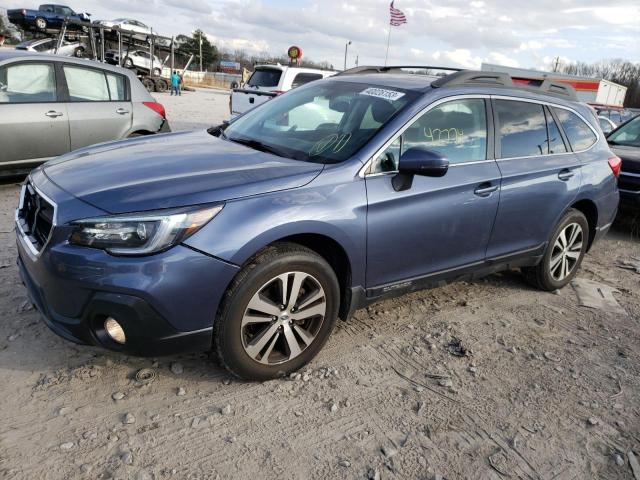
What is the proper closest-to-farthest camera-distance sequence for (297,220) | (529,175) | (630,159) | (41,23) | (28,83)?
(297,220)
(529,175)
(28,83)
(630,159)
(41,23)

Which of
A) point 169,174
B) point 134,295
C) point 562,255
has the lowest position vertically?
point 562,255

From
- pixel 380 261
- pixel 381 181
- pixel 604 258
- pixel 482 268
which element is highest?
pixel 381 181

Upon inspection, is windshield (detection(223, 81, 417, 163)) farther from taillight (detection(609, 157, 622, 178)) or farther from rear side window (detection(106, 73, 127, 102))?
rear side window (detection(106, 73, 127, 102))

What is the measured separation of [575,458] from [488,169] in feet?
6.26

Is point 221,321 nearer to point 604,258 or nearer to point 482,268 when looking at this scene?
point 482,268

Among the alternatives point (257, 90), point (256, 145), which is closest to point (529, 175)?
point (256, 145)

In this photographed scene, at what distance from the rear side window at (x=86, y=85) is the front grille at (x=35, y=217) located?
3.87 m

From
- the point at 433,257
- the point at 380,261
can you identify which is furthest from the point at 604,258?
the point at 380,261

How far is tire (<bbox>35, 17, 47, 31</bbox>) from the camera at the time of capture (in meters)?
23.9

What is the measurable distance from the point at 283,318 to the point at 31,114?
4863 mm

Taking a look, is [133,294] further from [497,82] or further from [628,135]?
[628,135]

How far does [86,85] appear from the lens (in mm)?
6711

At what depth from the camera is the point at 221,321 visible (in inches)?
105

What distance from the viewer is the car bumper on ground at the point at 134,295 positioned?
7.94ft
